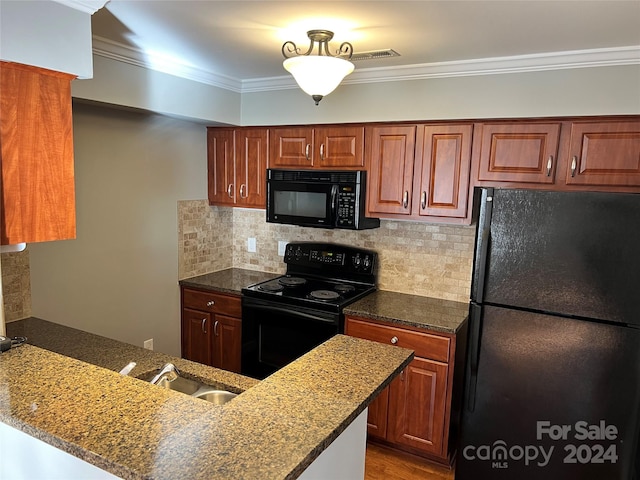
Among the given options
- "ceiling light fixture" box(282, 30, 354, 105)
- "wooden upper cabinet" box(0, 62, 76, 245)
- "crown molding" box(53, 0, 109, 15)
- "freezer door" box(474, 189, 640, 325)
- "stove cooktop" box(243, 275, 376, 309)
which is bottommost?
"stove cooktop" box(243, 275, 376, 309)

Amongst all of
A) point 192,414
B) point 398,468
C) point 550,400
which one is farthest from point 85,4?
point 398,468

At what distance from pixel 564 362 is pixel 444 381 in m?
0.74

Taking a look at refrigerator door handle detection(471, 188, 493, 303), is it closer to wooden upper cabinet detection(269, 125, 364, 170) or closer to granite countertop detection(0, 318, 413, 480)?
granite countertop detection(0, 318, 413, 480)

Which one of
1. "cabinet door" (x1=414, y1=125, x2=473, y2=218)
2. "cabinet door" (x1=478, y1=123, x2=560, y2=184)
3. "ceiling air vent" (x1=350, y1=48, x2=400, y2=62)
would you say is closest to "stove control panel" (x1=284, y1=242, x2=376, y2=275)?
"cabinet door" (x1=414, y1=125, x2=473, y2=218)

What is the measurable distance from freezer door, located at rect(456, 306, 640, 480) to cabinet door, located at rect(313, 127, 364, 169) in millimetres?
1330

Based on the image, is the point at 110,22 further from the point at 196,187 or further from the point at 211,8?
the point at 196,187

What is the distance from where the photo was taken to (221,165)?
350 cm

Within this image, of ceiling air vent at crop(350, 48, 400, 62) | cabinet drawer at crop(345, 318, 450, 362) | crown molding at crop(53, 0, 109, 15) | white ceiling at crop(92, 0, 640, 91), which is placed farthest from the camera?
cabinet drawer at crop(345, 318, 450, 362)

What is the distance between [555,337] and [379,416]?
1.24m

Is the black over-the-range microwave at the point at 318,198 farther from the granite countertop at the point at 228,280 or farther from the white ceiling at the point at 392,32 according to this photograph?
the white ceiling at the point at 392,32

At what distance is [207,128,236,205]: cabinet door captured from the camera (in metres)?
3.45

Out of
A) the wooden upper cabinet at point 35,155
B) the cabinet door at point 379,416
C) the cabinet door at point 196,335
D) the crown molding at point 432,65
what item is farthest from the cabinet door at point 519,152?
the cabinet door at point 196,335

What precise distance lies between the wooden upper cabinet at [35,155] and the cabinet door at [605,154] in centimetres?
234

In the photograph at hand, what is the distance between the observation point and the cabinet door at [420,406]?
8.59 feet
